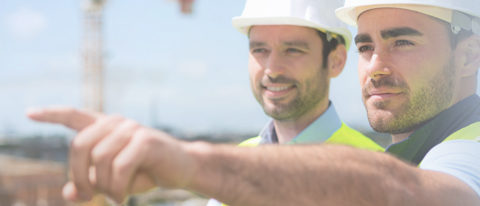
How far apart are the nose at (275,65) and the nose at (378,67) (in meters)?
1.44

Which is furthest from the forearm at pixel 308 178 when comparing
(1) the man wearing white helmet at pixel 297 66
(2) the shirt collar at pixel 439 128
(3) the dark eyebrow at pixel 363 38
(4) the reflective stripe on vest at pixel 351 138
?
(1) the man wearing white helmet at pixel 297 66

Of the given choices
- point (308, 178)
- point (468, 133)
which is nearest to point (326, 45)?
point (468, 133)

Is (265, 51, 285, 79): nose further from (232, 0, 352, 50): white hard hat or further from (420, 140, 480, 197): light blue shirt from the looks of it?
(420, 140, 480, 197): light blue shirt

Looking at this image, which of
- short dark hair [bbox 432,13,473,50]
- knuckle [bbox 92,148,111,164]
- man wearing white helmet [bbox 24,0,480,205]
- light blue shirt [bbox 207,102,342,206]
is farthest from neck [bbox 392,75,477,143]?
knuckle [bbox 92,148,111,164]

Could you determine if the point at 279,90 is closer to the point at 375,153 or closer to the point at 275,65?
the point at 275,65

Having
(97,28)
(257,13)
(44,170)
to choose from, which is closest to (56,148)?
(97,28)

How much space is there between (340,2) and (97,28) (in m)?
45.4

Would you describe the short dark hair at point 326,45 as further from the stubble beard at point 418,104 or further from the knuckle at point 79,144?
the knuckle at point 79,144

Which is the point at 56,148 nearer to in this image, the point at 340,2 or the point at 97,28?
the point at 97,28

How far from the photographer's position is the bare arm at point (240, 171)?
3.57 ft

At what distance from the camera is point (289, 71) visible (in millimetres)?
3621

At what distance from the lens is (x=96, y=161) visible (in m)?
1.08

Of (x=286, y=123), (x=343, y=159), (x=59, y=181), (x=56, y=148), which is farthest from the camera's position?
(x=56, y=148)

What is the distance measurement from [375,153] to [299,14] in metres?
2.45
